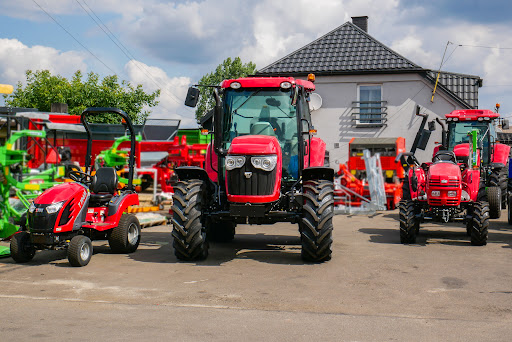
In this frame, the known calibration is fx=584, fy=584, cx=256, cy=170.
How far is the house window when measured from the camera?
22156 mm

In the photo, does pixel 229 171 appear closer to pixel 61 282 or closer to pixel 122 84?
pixel 61 282

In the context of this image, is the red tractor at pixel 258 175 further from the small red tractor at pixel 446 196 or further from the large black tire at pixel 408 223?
the small red tractor at pixel 446 196

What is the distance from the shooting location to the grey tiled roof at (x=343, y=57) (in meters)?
22.4

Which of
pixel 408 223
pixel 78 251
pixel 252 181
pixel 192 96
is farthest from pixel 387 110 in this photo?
pixel 78 251

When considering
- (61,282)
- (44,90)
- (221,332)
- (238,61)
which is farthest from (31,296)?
(238,61)

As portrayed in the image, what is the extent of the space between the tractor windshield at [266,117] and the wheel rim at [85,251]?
2.39 metres

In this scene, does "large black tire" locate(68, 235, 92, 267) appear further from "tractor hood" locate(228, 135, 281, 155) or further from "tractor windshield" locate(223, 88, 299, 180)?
"tractor windshield" locate(223, 88, 299, 180)

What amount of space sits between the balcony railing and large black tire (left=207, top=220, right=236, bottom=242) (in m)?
13.5

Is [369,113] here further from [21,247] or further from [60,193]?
[21,247]

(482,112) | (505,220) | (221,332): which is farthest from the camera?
(482,112)

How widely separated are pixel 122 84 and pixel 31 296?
26.0 metres

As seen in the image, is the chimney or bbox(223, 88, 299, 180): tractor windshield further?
the chimney

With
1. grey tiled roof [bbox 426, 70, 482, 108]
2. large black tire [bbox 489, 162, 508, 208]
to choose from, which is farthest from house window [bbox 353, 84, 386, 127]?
large black tire [bbox 489, 162, 508, 208]

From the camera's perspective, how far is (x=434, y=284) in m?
6.34
